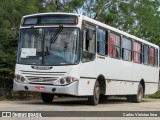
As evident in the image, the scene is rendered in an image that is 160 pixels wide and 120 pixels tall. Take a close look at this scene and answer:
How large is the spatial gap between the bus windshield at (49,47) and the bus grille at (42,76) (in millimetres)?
352

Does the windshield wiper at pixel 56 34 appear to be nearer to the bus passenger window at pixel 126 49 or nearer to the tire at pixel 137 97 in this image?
the bus passenger window at pixel 126 49

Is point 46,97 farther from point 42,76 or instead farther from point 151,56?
point 151,56

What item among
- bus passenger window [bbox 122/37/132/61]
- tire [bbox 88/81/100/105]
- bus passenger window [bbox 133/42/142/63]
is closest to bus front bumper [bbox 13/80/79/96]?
tire [bbox 88/81/100/105]

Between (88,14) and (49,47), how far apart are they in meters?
13.5

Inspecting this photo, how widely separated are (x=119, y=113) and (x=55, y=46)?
376cm

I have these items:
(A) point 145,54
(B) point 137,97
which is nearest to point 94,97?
(B) point 137,97

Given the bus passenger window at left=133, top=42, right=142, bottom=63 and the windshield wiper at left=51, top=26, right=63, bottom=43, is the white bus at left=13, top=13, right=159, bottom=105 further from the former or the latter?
the bus passenger window at left=133, top=42, right=142, bottom=63

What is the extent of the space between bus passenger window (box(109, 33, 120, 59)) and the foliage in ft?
14.8

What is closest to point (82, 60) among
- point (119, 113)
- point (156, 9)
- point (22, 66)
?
point (22, 66)

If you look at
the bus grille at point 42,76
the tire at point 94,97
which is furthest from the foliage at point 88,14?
the tire at point 94,97

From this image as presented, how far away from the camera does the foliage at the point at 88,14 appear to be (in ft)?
71.7

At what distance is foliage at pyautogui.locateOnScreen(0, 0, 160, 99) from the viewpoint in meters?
21.8

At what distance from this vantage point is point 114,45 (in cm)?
2002

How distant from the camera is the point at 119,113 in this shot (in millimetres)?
14305
